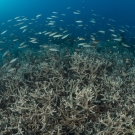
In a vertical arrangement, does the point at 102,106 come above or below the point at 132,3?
above

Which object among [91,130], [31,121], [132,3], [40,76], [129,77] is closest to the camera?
[91,130]

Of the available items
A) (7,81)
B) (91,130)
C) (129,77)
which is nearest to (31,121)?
(91,130)

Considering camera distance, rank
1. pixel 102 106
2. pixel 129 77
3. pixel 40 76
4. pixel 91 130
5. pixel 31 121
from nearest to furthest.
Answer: pixel 91 130
pixel 31 121
pixel 102 106
pixel 129 77
pixel 40 76

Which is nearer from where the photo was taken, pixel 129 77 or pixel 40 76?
pixel 129 77

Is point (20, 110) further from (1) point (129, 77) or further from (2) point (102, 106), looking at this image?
(1) point (129, 77)

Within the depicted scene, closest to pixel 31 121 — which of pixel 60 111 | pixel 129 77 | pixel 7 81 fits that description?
pixel 60 111

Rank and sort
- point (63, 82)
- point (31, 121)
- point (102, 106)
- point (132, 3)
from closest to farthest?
point (31, 121), point (102, 106), point (63, 82), point (132, 3)

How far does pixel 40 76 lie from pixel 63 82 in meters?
1.23

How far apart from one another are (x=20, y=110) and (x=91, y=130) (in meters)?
1.76

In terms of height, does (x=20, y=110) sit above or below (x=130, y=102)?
above

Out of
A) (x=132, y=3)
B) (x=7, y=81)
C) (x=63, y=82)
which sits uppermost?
(x=63, y=82)

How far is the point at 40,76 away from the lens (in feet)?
21.3

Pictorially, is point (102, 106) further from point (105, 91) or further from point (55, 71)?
point (55, 71)

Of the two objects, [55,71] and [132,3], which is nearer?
[55,71]
